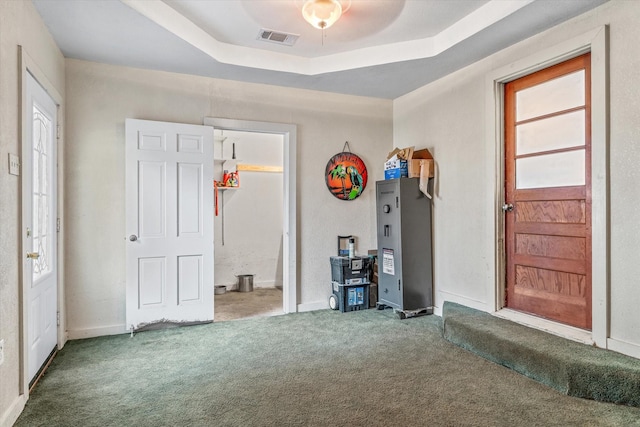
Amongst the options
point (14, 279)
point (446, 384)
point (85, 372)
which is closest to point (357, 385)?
point (446, 384)

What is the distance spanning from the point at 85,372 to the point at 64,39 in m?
2.70

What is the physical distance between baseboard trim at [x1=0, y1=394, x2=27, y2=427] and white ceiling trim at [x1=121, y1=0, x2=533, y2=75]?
2639 mm

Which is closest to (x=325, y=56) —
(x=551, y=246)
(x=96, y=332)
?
(x=551, y=246)

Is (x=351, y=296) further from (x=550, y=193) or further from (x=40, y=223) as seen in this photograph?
(x=40, y=223)

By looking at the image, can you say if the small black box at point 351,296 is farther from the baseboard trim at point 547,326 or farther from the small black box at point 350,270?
the baseboard trim at point 547,326

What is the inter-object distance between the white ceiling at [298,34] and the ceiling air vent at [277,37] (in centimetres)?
5

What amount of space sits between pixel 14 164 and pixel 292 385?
2.21 metres

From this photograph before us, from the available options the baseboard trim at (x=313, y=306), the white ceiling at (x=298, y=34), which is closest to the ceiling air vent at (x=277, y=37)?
the white ceiling at (x=298, y=34)

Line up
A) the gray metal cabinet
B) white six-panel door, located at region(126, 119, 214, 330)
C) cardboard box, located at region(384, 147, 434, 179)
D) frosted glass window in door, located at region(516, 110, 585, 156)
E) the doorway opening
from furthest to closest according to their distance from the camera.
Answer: the doorway opening
cardboard box, located at region(384, 147, 434, 179)
the gray metal cabinet
white six-panel door, located at region(126, 119, 214, 330)
frosted glass window in door, located at region(516, 110, 585, 156)

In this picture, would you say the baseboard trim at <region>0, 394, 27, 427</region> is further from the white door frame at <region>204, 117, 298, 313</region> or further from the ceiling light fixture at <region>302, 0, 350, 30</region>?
the ceiling light fixture at <region>302, 0, 350, 30</region>

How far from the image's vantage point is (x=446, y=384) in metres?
2.54

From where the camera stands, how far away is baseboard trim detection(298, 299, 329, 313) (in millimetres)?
4480

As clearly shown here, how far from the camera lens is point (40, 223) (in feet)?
9.57

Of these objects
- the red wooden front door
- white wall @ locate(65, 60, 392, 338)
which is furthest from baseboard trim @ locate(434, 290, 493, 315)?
white wall @ locate(65, 60, 392, 338)
